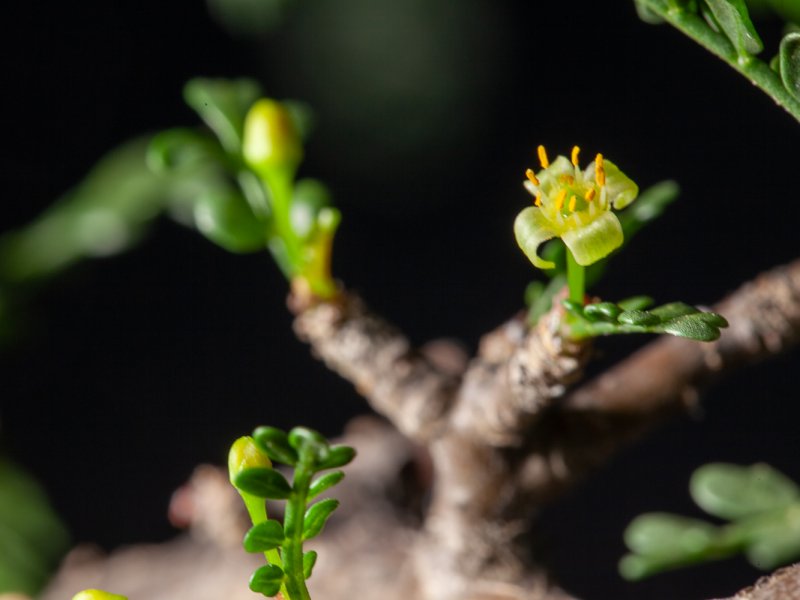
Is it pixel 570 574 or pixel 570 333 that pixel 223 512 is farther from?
pixel 570 574

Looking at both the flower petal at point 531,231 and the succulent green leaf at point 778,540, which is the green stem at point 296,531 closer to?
the flower petal at point 531,231

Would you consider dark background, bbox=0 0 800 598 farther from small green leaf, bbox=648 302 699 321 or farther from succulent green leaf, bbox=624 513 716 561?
small green leaf, bbox=648 302 699 321

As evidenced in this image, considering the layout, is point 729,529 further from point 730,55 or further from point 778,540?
point 730,55

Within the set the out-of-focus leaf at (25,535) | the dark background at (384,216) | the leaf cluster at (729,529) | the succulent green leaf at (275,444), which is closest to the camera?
the succulent green leaf at (275,444)

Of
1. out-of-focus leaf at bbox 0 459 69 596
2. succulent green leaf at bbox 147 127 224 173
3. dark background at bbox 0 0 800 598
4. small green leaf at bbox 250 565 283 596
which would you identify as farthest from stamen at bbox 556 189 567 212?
dark background at bbox 0 0 800 598

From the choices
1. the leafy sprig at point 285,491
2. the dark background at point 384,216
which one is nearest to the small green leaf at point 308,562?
the leafy sprig at point 285,491

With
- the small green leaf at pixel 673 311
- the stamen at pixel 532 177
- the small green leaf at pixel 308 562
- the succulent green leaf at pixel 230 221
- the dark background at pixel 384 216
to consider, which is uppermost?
the dark background at pixel 384 216

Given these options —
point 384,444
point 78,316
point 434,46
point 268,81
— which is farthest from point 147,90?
point 384,444
